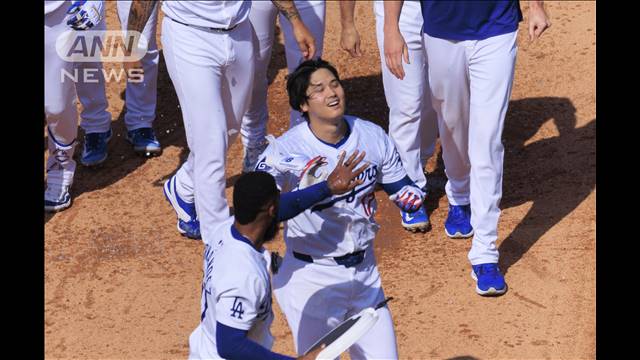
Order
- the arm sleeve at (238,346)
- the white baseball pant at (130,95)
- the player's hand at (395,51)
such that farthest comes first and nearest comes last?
1. the white baseball pant at (130,95)
2. the player's hand at (395,51)
3. the arm sleeve at (238,346)

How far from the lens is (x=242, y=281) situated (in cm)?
456

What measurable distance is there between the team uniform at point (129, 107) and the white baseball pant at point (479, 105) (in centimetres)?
258

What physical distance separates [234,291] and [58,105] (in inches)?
153

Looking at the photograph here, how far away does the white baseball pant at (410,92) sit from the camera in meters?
7.43

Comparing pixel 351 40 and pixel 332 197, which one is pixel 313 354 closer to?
pixel 332 197

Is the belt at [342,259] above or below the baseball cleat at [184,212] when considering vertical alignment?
above

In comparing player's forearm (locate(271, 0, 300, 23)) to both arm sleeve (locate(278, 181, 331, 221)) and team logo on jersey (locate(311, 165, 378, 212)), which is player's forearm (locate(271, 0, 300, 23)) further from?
arm sleeve (locate(278, 181, 331, 221))

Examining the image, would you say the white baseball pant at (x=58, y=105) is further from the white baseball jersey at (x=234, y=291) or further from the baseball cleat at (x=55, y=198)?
the white baseball jersey at (x=234, y=291)

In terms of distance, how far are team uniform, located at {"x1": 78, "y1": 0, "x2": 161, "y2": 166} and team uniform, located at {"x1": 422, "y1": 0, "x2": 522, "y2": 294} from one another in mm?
2595

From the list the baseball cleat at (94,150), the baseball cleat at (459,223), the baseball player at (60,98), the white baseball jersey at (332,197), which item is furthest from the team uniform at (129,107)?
the white baseball jersey at (332,197)

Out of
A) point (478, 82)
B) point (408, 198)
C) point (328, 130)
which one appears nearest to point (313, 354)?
point (408, 198)

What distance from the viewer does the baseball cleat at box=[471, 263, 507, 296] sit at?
22.4ft

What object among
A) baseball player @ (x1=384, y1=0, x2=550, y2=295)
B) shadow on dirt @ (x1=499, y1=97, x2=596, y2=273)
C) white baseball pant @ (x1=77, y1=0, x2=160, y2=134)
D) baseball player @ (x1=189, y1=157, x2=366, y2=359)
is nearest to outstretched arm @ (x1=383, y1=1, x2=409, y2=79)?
baseball player @ (x1=384, y1=0, x2=550, y2=295)

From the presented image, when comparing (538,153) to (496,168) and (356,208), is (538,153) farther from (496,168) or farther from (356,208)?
(356,208)
